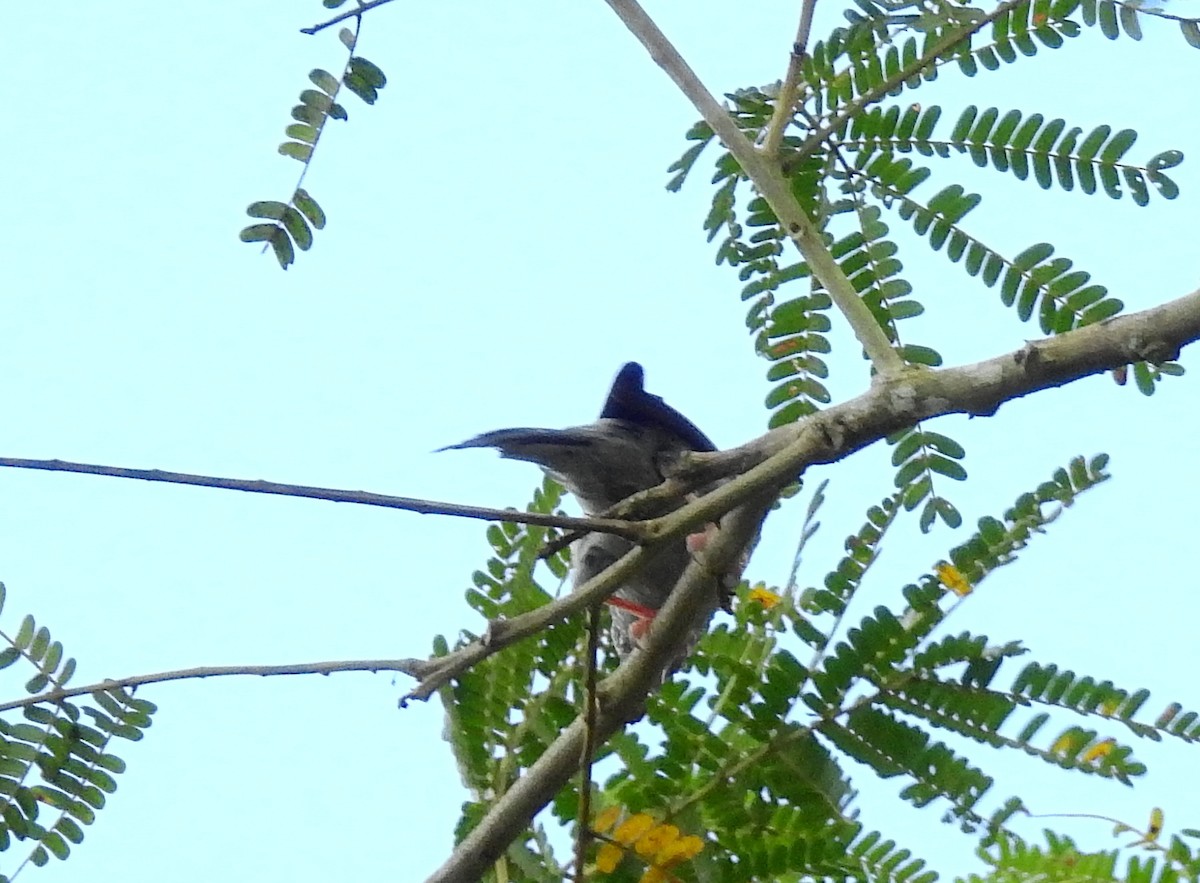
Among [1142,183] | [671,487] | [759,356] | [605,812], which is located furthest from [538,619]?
[1142,183]

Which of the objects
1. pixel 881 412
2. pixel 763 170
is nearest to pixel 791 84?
pixel 763 170

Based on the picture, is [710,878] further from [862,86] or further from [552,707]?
[862,86]

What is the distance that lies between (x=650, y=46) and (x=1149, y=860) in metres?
0.70

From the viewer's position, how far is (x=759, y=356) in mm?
1233

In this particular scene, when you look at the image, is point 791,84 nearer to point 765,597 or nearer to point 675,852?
point 765,597

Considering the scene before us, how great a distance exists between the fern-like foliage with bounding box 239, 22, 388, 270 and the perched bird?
0.24m

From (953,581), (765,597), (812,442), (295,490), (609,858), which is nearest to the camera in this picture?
(295,490)

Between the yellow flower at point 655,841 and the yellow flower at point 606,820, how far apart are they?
0.05 m

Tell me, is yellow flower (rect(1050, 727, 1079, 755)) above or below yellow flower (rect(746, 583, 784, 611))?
below

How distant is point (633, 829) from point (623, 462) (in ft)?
1.08

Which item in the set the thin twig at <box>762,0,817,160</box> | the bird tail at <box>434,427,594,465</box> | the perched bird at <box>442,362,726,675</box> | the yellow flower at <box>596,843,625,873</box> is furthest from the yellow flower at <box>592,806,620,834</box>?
the thin twig at <box>762,0,817,160</box>

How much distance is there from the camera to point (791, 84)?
972 mm

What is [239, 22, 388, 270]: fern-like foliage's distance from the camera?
41.6 inches

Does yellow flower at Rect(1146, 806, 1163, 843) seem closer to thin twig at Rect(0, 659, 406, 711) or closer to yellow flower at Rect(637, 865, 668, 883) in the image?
yellow flower at Rect(637, 865, 668, 883)
